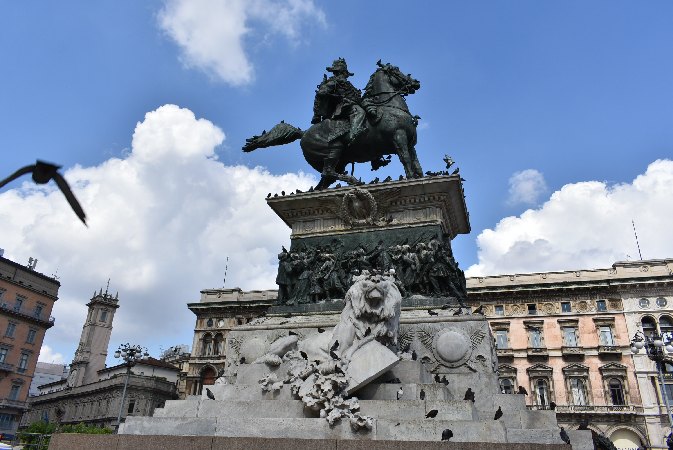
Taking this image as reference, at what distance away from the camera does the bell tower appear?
92.2 meters

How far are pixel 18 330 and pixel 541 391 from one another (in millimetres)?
51981

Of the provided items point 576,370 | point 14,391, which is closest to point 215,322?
point 14,391

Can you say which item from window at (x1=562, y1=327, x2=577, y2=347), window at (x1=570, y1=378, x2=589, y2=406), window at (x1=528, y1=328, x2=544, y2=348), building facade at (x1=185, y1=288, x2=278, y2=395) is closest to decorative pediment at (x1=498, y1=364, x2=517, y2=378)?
window at (x1=528, y1=328, x2=544, y2=348)

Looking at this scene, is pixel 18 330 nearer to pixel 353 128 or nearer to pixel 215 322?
pixel 215 322

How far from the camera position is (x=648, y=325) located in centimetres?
4416

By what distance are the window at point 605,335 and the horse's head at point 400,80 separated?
39490 mm

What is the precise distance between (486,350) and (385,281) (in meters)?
2.00

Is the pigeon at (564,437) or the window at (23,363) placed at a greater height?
the window at (23,363)

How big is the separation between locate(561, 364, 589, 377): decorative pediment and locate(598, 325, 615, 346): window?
107 inches

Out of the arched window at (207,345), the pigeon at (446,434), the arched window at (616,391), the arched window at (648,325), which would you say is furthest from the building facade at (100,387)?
the arched window at (648,325)

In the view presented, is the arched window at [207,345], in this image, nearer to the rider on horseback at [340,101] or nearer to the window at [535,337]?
the window at [535,337]

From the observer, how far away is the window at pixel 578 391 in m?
43.2

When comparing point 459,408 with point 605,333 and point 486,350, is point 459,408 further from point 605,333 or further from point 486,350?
point 605,333

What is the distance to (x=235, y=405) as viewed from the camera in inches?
287
